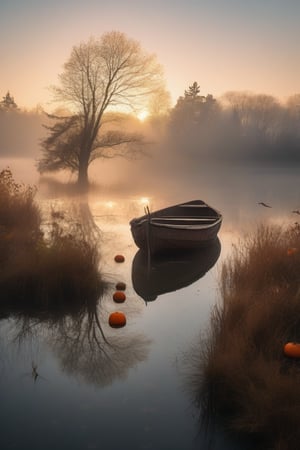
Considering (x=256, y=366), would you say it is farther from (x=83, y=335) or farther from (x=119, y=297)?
(x=119, y=297)

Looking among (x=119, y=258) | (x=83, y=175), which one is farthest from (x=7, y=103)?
(x=119, y=258)

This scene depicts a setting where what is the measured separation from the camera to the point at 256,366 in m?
5.33

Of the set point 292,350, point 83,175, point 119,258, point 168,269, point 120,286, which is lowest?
point 83,175

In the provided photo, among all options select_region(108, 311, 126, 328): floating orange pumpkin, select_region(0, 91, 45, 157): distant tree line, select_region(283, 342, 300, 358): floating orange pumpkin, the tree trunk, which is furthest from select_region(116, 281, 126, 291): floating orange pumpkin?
select_region(0, 91, 45, 157): distant tree line

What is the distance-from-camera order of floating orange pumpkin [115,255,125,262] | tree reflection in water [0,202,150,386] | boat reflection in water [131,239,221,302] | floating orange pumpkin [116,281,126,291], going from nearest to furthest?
1. tree reflection in water [0,202,150,386]
2. floating orange pumpkin [116,281,126,291]
3. boat reflection in water [131,239,221,302]
4. floating orange pumpkin [115,255,125,262]

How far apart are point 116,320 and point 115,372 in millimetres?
1535

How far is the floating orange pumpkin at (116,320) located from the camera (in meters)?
7.59

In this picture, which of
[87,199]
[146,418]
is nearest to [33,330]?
[146,418]

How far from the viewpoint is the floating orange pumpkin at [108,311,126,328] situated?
7590mm

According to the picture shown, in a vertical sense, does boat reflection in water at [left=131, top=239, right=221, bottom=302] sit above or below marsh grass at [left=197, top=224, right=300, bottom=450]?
below

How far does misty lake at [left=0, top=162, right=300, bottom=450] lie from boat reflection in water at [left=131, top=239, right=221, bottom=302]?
0.06 m

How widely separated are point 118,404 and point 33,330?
276 centimetres

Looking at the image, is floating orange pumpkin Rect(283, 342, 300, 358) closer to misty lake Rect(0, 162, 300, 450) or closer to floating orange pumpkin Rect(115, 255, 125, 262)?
misty lake Rect(0, 162, 300, 450)

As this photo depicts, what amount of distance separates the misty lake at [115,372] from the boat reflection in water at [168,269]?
56 millimetres
